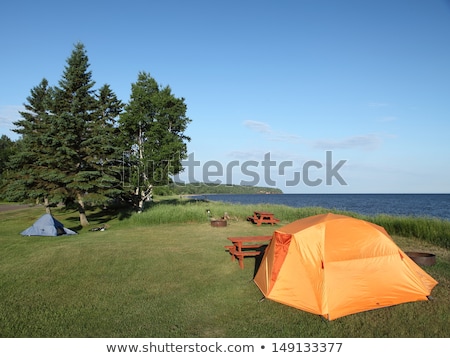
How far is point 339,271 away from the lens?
6.66 meters

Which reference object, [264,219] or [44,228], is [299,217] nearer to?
[264,219]

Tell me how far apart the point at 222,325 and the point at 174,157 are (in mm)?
20983

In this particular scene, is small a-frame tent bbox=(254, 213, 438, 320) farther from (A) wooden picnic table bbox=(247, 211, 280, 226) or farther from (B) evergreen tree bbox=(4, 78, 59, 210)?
(B) evergreen tree bbox=(4, 78, 59, 210)

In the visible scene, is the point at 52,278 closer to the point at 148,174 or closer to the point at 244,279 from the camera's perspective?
the point at 244,279

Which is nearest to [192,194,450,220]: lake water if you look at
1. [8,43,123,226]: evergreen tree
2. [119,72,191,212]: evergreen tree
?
[119,72,191,212]: evergreen tree

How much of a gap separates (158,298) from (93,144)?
17454mm

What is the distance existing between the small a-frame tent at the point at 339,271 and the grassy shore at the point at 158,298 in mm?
259

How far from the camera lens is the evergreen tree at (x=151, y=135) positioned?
2544 centimetres

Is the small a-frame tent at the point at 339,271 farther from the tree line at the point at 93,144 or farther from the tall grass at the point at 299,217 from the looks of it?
the tree line at the point at 93,144

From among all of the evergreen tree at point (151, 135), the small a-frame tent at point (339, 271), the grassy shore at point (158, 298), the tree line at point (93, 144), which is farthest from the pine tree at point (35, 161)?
the small a-frame tent at point (339, 271)

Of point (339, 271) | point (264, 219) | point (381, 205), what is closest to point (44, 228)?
point (264, 219)

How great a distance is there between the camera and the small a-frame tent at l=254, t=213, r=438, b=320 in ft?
21.2

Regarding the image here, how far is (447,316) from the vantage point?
237 inches
